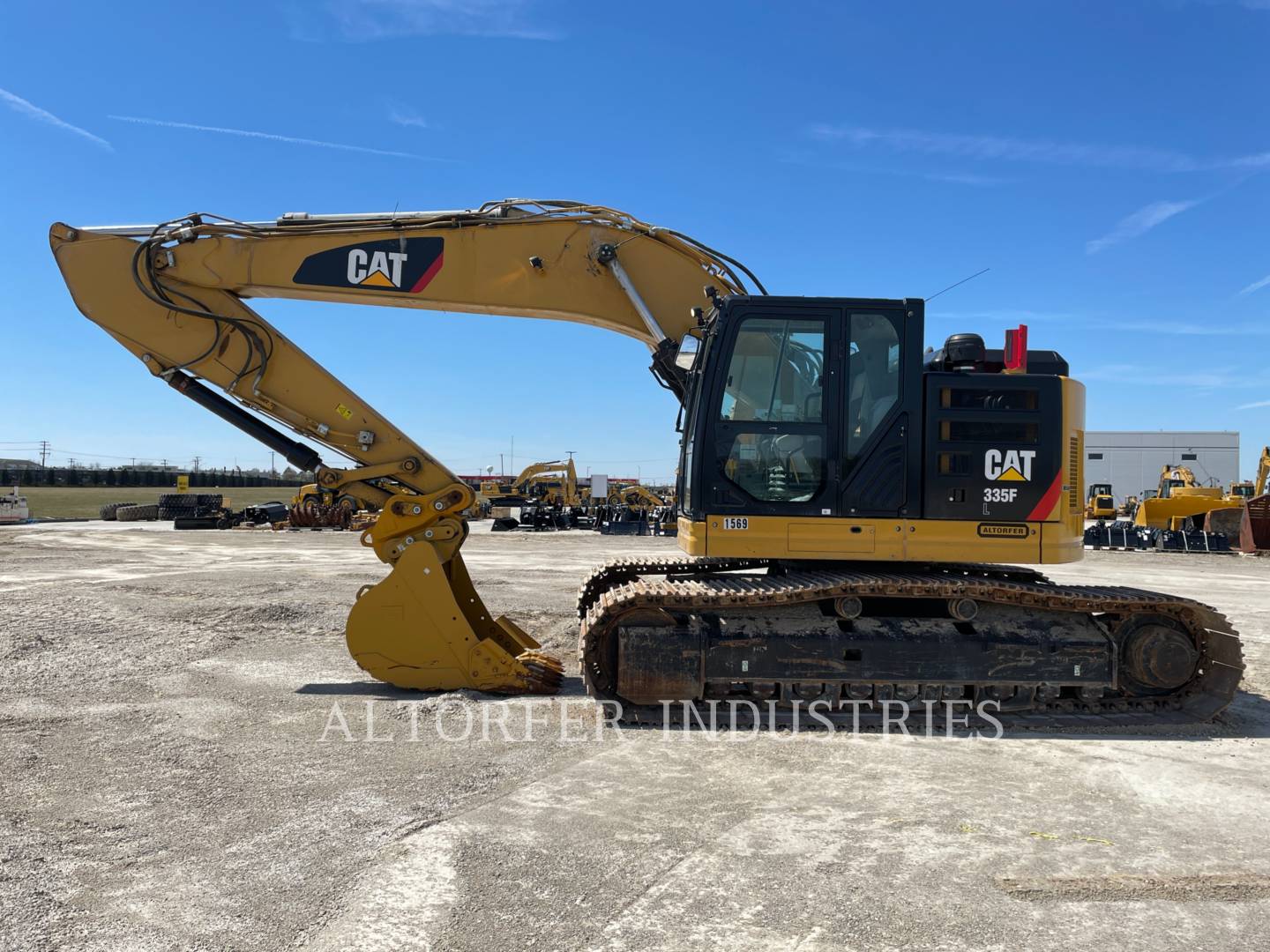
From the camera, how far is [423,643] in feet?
23.2

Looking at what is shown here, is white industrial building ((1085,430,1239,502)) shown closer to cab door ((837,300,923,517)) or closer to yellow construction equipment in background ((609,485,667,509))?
yellow construction equipment in background ((609,485,667,509))

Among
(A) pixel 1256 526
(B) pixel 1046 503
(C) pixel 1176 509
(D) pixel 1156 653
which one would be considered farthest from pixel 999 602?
(C) pixel 1176 509

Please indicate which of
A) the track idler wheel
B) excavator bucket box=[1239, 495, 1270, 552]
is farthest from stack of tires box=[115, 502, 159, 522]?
excavator bucket box=[1239, 495, 1270, 552]

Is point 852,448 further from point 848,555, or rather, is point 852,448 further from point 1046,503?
point 1046,503

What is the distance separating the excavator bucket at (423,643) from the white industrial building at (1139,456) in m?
69.3

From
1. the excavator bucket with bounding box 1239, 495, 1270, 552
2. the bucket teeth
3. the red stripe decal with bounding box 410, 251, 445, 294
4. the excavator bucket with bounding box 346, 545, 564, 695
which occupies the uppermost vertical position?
the red stripe decal with bounding box 410, 251, 445, 294

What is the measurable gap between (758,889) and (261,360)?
6.19 meters

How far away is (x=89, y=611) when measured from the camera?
1080 centimetres

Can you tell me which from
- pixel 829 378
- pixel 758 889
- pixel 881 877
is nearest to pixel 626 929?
pixel 758 889

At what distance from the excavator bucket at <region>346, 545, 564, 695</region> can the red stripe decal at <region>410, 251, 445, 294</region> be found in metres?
2.51

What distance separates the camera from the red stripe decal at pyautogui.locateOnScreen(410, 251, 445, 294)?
304 inches

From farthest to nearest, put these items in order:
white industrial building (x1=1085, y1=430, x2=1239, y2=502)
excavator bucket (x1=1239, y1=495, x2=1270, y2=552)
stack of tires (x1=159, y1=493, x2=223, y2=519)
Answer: white industrial building (x1=1085, y1=430, x2=1239, y2=502) → stack of tires (x1=159, y1=493, x2=223, y2=519) → excavator bucket (x1=1239, y1=495, x2=1270, y2=552)

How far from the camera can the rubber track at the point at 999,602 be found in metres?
6.36

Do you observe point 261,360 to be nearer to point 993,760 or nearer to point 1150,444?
point 993,760
